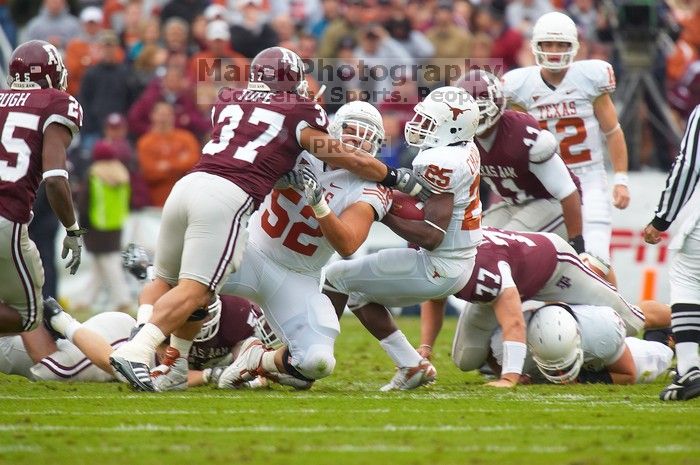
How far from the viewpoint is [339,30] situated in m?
14.6

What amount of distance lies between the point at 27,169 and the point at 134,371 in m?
1.21

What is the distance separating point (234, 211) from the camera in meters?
6.50

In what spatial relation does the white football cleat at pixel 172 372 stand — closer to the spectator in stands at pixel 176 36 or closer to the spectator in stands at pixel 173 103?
the spectator in stands at pixel 173 103

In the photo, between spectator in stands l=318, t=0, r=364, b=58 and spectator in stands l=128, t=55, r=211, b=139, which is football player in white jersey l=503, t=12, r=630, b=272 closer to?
spectator in stands l=128, t=55, r=211, b=139

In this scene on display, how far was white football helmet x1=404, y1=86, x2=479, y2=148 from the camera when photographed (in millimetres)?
7016

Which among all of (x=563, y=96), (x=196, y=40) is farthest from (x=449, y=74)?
(x=563, y=96)

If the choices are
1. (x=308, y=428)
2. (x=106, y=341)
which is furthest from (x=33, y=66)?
(x=308, y=428)

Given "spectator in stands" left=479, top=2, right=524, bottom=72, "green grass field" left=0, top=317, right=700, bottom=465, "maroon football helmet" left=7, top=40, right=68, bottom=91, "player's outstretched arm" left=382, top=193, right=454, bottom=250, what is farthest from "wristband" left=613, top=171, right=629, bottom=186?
"spectator in stands" left=479, top=2, right=524, bottom=72

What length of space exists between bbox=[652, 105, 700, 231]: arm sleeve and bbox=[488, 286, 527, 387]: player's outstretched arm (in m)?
1.05

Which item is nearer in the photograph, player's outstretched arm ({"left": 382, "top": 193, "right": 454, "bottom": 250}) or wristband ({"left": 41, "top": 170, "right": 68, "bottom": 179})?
wristband ({"left": 41, "top": 170, "right": 68, "bottom": 179})

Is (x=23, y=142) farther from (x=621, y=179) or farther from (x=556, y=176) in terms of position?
(x=621, y=179)

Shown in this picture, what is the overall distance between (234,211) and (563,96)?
10.7ft

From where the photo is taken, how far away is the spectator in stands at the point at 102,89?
13.9 metres

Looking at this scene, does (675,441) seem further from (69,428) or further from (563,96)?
(563,96)
